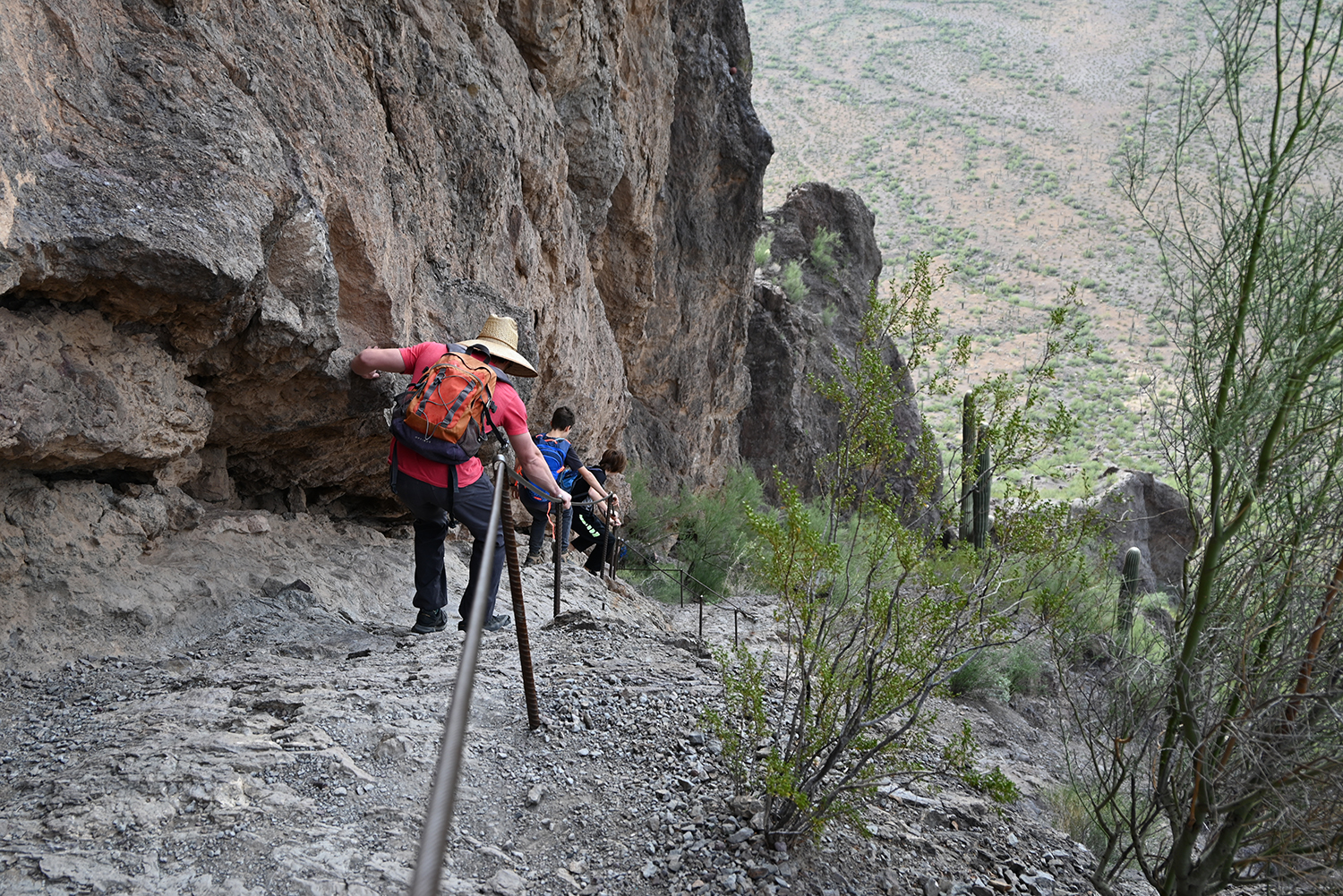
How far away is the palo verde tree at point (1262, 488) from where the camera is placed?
2.91m

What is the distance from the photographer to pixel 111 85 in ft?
11.7

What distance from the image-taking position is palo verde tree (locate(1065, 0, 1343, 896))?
291 centimetres

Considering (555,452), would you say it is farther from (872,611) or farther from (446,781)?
(446,781)

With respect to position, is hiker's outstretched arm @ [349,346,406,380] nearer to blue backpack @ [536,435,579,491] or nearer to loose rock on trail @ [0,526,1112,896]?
loose rock on trail @ [0,526,1112,896]

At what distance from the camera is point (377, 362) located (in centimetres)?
470

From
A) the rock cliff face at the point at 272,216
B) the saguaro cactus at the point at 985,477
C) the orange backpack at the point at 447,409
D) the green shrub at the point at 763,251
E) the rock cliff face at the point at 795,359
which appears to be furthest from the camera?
the green shrub at the point at 763,251

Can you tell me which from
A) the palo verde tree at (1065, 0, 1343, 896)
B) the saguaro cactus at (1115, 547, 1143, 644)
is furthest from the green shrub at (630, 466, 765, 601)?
the palo verde tree at (1065, 0, 1343, 896)

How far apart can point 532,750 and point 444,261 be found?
3.71 m

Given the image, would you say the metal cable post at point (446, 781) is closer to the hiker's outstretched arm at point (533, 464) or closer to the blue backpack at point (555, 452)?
the hiker's outstretched arm at point (533, 464)

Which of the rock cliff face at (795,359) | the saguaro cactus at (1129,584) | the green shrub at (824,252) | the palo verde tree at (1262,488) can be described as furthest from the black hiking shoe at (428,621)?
the green shrub at (824,252)

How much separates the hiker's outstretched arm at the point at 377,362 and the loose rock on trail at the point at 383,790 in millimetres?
1327

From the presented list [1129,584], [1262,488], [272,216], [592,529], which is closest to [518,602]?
[272,216]

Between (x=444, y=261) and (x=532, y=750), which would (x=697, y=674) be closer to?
(x=532, y=750)

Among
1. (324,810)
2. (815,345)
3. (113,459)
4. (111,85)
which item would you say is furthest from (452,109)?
(815,345)
